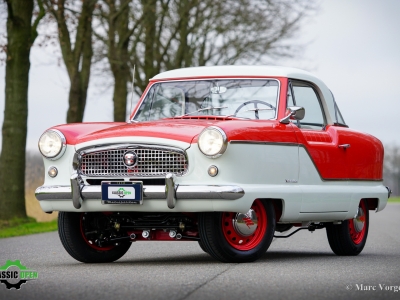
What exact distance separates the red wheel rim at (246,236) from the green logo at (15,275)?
5.97ft

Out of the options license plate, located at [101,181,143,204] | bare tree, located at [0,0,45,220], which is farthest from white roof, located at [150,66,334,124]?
bare tree, located at [0,0,45,220]

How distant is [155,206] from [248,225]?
3.04 feet

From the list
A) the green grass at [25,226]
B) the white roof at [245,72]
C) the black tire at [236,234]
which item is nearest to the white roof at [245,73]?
the white roof at [245,72]

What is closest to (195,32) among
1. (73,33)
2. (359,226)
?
(73,33)

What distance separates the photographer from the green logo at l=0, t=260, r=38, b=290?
23.3 feet

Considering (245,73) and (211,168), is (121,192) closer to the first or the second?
(211,168)

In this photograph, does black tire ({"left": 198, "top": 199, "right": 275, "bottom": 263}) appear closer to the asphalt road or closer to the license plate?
the asphalt road

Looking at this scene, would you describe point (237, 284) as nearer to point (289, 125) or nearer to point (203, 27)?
point (289, 125)

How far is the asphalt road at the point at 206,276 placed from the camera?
639cm

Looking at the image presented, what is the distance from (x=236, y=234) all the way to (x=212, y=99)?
1.70 metres

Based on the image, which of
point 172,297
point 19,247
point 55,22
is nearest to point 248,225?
point 172,297

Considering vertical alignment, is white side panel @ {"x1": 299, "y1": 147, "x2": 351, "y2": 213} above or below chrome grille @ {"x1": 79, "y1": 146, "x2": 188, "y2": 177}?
below

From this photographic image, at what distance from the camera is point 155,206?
332 inches

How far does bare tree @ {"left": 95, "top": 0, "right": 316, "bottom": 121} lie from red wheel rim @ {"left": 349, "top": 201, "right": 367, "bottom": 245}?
49.9ft
